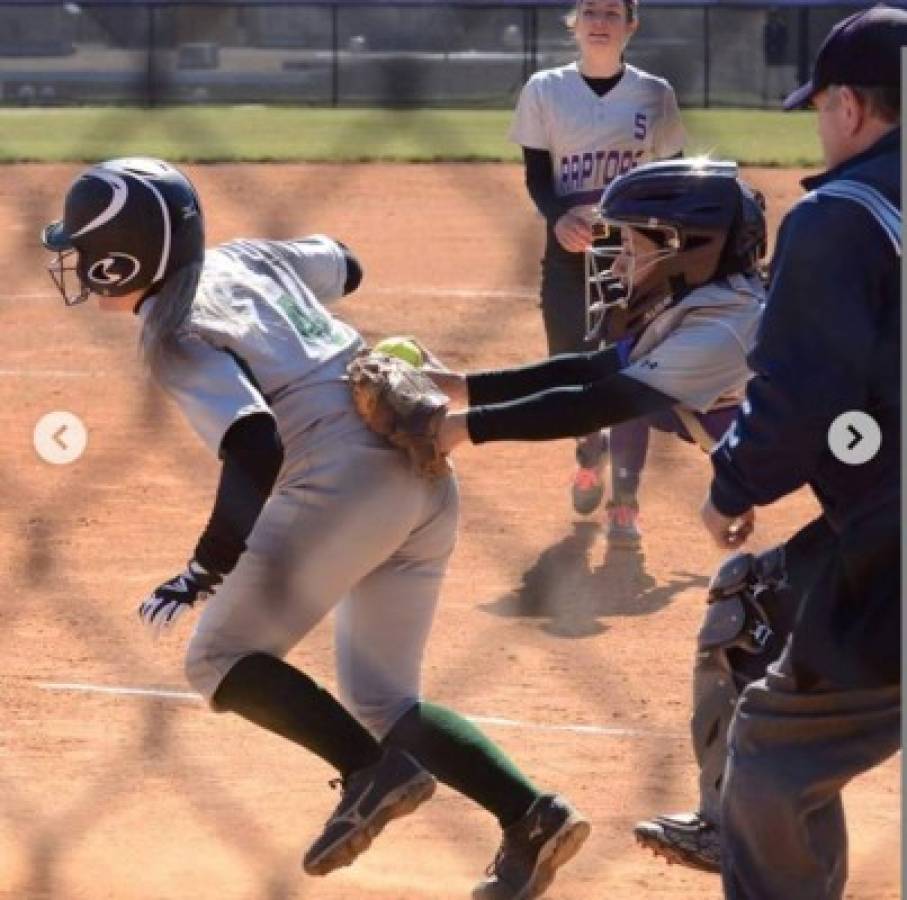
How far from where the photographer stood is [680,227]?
395 cm

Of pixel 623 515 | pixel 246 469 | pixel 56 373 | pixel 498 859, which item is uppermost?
pixel 246 469

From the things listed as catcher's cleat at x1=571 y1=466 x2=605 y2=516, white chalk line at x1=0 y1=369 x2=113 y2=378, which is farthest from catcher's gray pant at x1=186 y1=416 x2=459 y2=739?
white chalk line at x1=0 y1=369 x2=113 y2=378

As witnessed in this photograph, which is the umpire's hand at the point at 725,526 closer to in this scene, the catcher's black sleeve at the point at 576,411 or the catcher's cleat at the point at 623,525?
the catcher's black sleeve at the point at 576,411

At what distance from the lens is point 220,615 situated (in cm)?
403

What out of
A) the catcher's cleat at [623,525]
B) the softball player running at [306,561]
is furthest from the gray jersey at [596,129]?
the softball player running at [306,561]

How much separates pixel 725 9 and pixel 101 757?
2162cm

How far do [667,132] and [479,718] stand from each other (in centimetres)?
274

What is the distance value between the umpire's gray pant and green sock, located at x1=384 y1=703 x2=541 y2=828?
0.77 metres

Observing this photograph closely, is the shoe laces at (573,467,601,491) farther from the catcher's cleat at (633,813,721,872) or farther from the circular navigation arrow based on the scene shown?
the catcher's cleat at (633,813,721,872)

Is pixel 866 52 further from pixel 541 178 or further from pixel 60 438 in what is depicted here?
pixel 60 438

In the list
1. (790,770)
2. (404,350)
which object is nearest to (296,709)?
(404,350)

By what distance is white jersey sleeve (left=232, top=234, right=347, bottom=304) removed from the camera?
4.36 meters

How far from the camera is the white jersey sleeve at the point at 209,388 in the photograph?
3789 millimetres

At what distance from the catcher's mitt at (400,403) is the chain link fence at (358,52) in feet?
67.4
